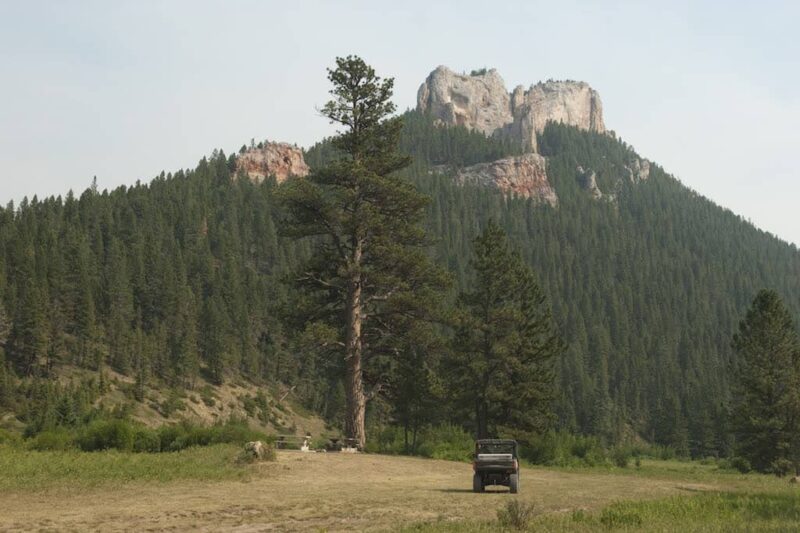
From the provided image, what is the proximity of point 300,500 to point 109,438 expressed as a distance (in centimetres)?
1718

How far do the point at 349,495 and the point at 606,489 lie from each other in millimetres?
10268

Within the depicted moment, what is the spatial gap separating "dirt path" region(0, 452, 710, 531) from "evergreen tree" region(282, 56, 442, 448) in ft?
31.1

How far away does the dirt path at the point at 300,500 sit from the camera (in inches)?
635

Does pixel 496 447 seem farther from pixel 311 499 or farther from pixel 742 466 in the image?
pixel 742 466

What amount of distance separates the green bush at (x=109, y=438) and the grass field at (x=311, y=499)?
221cm

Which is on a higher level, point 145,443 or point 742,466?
point 145,443

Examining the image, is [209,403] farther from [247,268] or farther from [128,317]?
[247,268]

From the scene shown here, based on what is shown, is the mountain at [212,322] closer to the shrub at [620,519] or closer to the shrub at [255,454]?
the shrub at [255,454]

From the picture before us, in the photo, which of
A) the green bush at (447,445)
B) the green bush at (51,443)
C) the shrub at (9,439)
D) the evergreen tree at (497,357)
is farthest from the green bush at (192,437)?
the evergreen tree at (497,357)

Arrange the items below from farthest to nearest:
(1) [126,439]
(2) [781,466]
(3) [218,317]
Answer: (3) [218,317] → (2) [781,466] → (1) [126,439]

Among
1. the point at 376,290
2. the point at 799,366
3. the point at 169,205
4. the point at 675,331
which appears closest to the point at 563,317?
the point at 675,331

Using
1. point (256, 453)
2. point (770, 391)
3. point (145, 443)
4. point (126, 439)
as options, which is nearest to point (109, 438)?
point (126, 439)

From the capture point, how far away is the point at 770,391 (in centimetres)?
5922

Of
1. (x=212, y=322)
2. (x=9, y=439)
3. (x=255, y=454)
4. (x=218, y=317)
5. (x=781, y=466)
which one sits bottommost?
(x=781, y=466)
